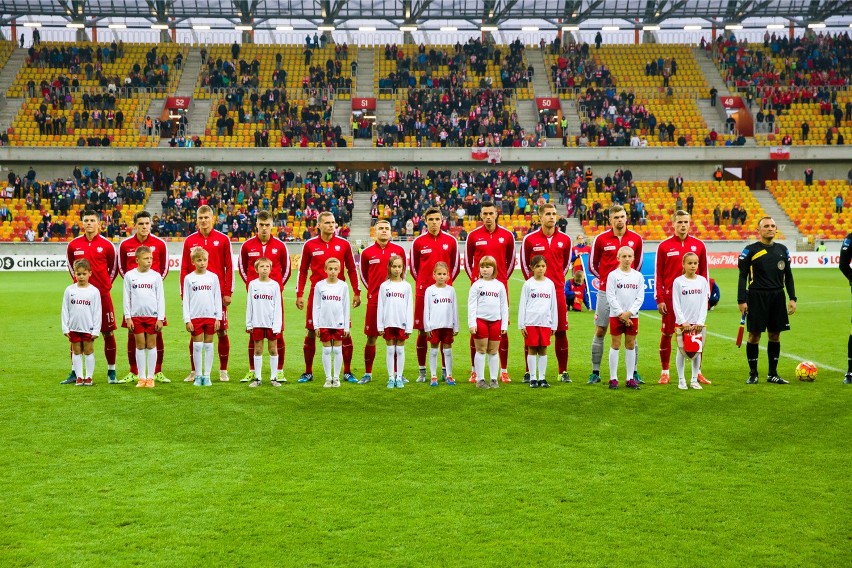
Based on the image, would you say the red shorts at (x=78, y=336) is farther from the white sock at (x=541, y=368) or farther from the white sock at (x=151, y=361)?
the white sock at (x=541, y=368)

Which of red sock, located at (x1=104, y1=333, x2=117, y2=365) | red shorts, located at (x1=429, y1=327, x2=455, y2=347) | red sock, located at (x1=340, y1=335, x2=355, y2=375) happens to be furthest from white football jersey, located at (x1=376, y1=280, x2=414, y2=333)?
red sock, located at (x1=104, y1=333, x2=117, y2=365)

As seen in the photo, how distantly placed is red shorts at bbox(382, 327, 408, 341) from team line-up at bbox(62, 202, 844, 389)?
0.01 m

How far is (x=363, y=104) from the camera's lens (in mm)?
46375

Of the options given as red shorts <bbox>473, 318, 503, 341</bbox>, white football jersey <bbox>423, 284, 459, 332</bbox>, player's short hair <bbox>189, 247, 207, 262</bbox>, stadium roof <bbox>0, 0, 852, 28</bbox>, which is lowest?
red shorts <bbox>473, 318, 503, 341</bbox>

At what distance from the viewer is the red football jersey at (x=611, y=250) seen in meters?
10.2

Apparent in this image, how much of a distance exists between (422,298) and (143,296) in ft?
11.1

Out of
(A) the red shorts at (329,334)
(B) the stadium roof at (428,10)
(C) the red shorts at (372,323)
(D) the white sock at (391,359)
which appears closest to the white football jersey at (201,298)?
(A) the red shorts at (329,334)

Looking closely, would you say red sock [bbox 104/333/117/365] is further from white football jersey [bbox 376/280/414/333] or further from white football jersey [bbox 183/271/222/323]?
white football jersey [bbox 376/280/414/333]

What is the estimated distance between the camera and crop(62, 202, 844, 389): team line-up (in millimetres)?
9742

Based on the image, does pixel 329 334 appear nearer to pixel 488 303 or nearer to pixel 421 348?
pixel 421 348

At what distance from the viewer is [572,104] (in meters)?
46.5

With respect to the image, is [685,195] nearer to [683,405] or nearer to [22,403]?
[683,405]

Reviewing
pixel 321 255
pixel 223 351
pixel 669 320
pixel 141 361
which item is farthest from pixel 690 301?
pixel 141 361

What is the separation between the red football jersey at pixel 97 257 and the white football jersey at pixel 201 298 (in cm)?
123
